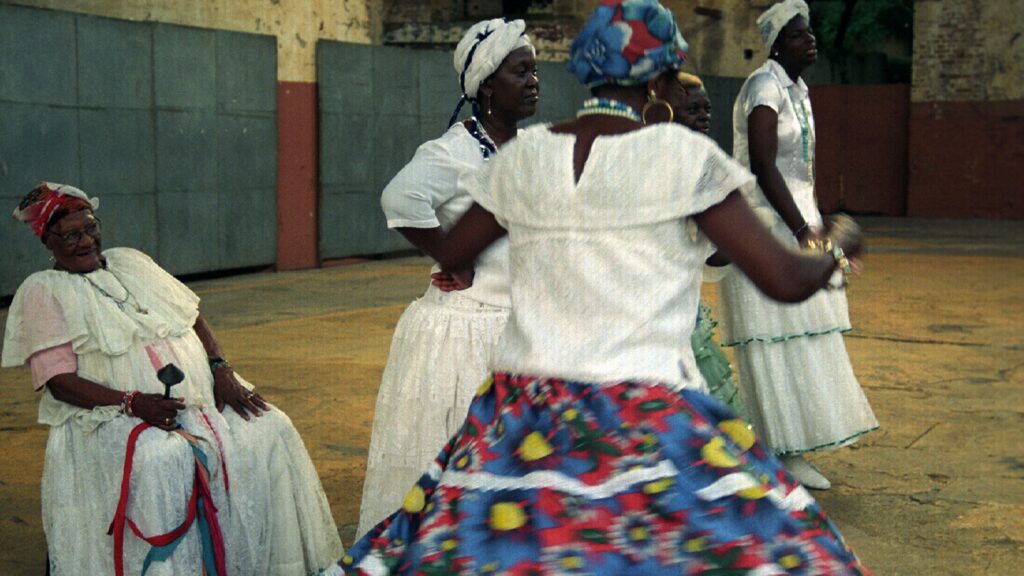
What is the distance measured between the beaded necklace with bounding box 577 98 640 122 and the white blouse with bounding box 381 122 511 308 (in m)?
1.25

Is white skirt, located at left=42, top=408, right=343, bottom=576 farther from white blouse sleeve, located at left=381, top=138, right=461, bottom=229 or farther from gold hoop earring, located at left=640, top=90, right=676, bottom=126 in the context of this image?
gold hoop earring, located at left=640, top=90, right=676, bottom=126

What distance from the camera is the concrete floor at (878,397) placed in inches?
205

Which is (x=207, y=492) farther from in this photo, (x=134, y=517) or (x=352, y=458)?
(x=352, y=458)

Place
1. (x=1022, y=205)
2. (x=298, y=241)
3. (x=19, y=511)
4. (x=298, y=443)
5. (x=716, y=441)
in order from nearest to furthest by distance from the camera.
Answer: (x=716, y=441), (x=298, y=443), (x=19, y=511), (x=298, y=241), (x=1022, y=205)

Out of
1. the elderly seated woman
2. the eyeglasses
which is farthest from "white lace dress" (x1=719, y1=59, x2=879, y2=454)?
the eyeglasses

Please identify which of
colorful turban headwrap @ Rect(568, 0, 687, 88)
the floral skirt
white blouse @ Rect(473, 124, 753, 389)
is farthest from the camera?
colorful turban headwrap @ Rect(568, 0, 687, 88)

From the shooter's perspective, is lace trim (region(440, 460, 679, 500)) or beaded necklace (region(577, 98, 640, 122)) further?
beaded necklace (region(577, 98, 640, 122))

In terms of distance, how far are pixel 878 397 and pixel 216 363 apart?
428 centimetres

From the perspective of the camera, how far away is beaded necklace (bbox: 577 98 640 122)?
8.80 feet

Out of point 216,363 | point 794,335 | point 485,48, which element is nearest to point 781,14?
point 794,335

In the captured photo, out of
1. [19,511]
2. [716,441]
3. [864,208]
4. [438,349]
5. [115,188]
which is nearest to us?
[716,441]

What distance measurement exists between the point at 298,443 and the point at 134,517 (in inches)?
23.3

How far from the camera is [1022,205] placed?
69.6 ft

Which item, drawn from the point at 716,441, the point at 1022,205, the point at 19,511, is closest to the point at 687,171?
the point at 716,441
